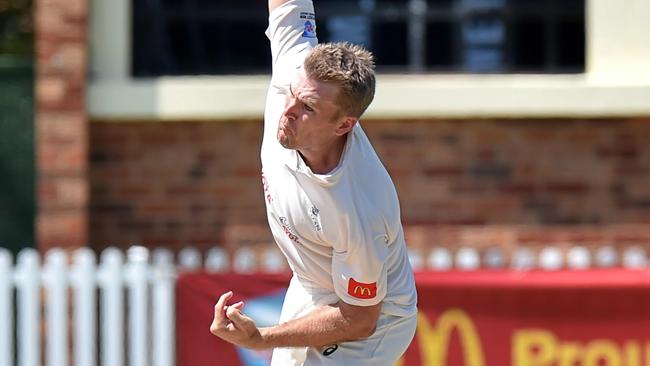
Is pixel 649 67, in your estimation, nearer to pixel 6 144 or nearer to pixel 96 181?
pixel 96 181

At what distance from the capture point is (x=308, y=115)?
Result: 3562 mm

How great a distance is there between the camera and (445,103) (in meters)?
7.88

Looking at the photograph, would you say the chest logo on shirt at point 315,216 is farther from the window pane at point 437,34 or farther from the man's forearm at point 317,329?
the window pane at point 437,34

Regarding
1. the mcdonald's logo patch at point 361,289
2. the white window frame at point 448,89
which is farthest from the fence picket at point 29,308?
the mcdonald's logo patch at point 361,289

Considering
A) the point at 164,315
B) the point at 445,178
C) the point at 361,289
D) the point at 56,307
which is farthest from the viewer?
the point at 445,178

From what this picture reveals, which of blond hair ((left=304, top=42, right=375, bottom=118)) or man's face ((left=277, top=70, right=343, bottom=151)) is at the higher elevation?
blond hair ((left=304, top=42, right=375, bottom=118))

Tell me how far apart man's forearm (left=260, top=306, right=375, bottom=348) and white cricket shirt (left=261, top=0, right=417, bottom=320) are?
8 cm

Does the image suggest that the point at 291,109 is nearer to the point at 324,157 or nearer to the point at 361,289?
the point at 324,157

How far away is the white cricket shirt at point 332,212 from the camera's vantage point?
3.66 m

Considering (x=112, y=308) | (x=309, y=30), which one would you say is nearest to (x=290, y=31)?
(x=309, y=30)

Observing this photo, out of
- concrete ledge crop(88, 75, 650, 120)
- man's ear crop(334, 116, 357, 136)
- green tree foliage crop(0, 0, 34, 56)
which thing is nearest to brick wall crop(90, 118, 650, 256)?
concrete ledge crop(88, 75, 650, 120)

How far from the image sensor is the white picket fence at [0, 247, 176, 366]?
736 centimetres

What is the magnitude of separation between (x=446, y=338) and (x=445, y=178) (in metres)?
1.29

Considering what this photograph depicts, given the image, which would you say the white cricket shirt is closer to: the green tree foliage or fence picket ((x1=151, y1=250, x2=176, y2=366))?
fence picket ((x1=151, y1=250, x2=176, y2=366))
